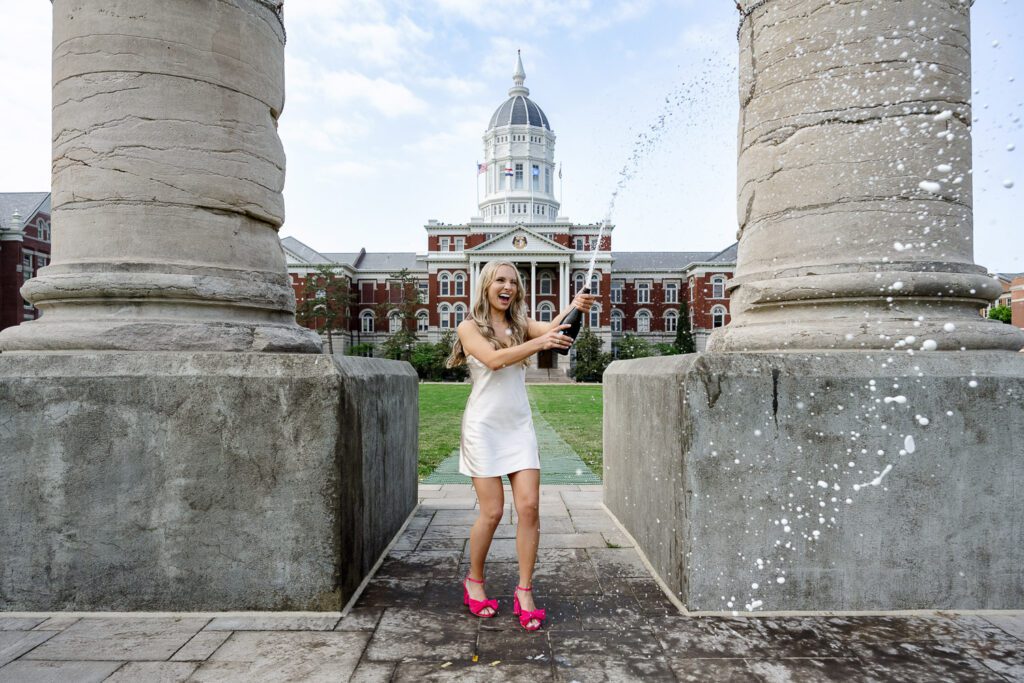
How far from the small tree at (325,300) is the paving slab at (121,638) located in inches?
2613

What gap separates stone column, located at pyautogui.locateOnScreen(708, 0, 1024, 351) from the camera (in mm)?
3936

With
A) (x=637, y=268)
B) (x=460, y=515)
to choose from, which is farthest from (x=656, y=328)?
(x=460, y=515)

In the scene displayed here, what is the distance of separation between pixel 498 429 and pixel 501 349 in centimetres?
45

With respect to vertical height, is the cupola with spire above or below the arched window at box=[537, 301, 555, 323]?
above

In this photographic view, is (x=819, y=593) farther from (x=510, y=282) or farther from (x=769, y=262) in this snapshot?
(x=510, y=282)

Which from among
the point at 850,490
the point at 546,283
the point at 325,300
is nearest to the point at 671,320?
the point at 546,283

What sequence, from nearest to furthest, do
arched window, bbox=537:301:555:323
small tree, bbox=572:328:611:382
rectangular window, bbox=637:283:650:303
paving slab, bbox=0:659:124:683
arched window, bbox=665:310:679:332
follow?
1. paving slab, bbox=0:659:124:683
2. small tree, bbox=572:328:611:382
3. arched window, bbox=537:301:555:323
4. arched window, bbox=665:310:679:332
5. rectangular window, bbox=637:283:650:303

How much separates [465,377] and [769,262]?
5306cm

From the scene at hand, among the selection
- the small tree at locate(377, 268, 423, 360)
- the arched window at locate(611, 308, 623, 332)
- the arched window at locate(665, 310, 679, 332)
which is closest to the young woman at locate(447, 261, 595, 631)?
the small tree at locate(377, 268, 423, 360)

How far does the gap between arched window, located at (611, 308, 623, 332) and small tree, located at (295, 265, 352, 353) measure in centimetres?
2991

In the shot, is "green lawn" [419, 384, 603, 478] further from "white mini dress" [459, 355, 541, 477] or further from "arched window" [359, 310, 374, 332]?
"arched window" [359, 310, 374, 332]

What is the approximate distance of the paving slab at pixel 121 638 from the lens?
3.00 meters

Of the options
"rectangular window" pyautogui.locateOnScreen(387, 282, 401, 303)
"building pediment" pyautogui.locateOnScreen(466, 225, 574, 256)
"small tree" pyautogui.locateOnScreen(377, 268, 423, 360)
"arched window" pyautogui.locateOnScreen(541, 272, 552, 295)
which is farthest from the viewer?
"rectangular window" pyautogui.locateOnScreen(387, 282, 401, 303)

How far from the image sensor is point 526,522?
3494mm
